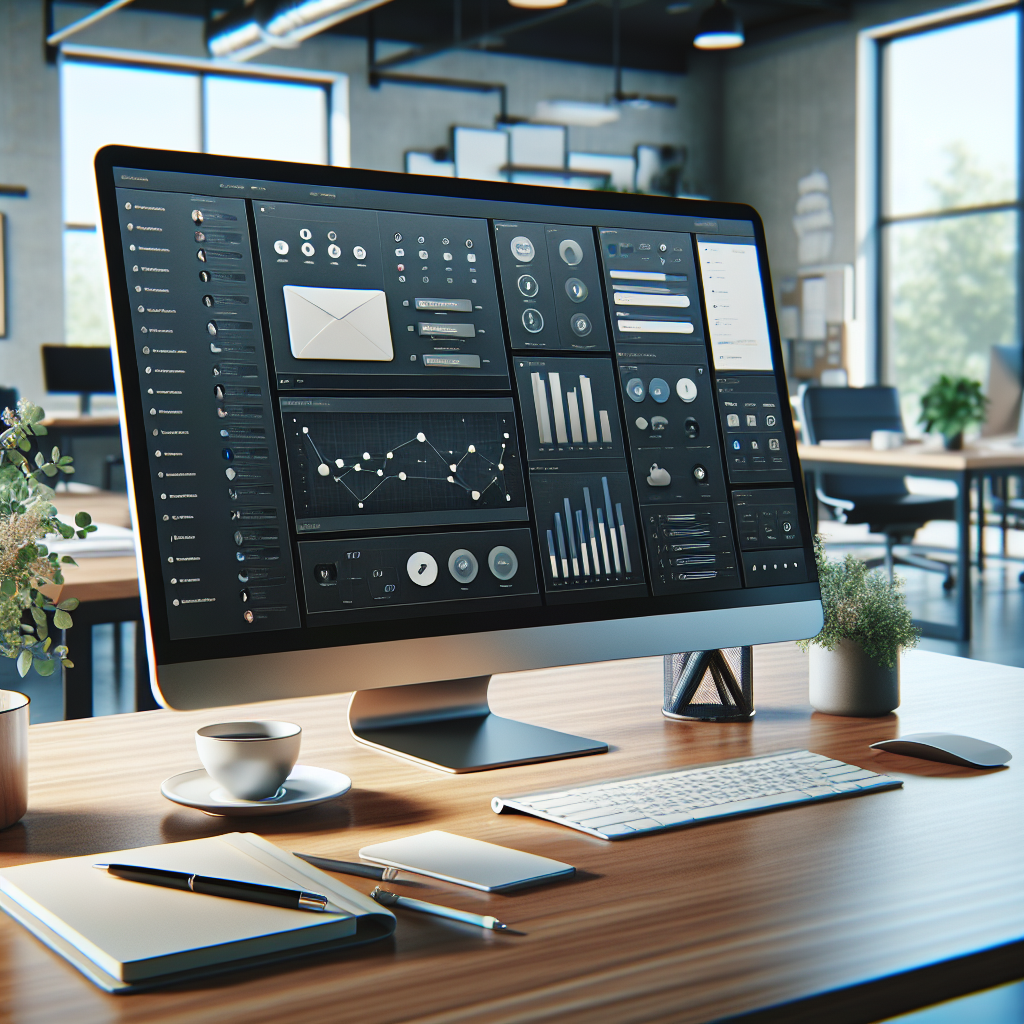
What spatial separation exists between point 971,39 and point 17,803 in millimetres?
9200

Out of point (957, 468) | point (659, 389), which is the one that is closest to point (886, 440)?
point (957, 468)

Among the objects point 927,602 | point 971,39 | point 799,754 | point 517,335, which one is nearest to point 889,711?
point 799,754

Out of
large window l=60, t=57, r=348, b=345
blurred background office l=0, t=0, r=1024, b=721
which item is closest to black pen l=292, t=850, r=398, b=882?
blurred background office l=0, t=0, r=1024, b=721

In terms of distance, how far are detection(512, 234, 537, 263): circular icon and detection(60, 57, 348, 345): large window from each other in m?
7.22

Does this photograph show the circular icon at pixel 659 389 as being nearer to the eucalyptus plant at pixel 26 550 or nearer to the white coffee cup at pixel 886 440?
the eucalyptus plant at pixel 26 550

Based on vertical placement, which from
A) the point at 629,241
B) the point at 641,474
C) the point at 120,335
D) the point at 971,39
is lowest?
the point at 641,474

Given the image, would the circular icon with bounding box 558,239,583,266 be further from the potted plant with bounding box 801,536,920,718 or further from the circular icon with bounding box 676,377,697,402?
the potted plant with bounding box 801,536,920,718

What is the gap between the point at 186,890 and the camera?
2.47ft

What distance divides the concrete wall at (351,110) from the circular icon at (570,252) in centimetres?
742

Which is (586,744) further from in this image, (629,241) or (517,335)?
(629,241)

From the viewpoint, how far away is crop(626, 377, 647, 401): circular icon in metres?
1.24

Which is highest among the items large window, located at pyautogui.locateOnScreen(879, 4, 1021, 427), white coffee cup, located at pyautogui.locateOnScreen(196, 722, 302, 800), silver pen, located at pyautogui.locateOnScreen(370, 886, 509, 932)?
large window, located at pyautogui.locateOnScreen(879, 4, 1021, 427)

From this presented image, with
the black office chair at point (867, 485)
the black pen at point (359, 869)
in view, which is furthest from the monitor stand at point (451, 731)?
the black office chair at point (867, 485)

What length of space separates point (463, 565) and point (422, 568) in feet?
0.13
